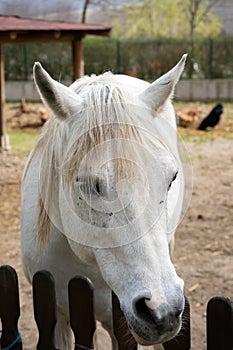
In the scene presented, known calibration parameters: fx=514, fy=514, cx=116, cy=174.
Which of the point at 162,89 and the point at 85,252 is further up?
the point at 162,89

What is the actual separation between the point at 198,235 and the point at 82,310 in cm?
337

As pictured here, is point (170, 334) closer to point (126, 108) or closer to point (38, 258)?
point (126, 108)

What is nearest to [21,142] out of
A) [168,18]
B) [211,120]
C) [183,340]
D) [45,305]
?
[211,120]

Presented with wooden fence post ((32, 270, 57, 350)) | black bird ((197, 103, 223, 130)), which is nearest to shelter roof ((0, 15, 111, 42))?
black bird ((197, 103, 223, 130))

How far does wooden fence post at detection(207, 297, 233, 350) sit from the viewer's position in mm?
1364

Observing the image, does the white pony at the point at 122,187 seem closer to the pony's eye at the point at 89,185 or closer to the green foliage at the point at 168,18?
the pony's eye at the point at 89,185

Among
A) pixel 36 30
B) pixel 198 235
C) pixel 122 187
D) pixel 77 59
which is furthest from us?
pixel 77 59

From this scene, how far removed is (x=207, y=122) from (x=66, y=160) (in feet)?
31.5

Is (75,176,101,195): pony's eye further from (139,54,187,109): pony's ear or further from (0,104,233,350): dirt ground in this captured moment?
(0,104,233,350): dirt ground

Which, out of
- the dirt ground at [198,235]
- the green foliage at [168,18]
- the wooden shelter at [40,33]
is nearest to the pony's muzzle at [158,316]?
the dirt ground at [198,235]

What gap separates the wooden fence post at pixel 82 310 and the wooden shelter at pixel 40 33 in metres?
6.43

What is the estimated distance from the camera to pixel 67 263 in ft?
7.03

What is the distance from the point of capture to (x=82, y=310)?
1586mm

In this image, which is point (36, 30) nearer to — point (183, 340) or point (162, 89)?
point (162, 89)
